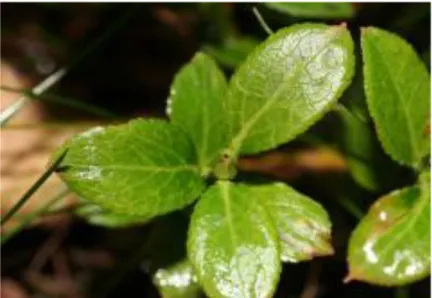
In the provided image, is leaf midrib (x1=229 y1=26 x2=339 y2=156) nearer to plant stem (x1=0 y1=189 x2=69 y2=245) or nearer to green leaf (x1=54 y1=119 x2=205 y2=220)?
green leaf (x1=54 y1=119 x2=205 y2=220)

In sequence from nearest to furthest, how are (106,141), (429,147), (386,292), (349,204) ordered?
(106,141) → (429,147) → (349,204) → (386,292)

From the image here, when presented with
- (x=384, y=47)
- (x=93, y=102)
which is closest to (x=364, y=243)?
(x=384, y=47)

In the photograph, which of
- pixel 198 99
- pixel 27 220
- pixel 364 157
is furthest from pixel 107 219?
pixel 364 157

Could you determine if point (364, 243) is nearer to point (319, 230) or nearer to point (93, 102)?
point (319, 230)

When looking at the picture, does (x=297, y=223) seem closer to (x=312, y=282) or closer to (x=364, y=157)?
(x=364, y=157)

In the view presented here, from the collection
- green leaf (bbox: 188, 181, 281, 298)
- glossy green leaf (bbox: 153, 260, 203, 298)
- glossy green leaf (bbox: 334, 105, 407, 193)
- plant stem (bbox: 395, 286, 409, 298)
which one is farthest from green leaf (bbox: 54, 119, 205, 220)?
plant stem (bbox: 395, 286, 409, 298)

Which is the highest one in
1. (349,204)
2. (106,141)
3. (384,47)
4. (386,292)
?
(106,141)

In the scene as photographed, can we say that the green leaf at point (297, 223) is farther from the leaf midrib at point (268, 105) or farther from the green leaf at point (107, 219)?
the green leaf at point (107, 219)

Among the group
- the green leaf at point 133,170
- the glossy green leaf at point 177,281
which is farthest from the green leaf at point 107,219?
the green leaf at point 133,170
